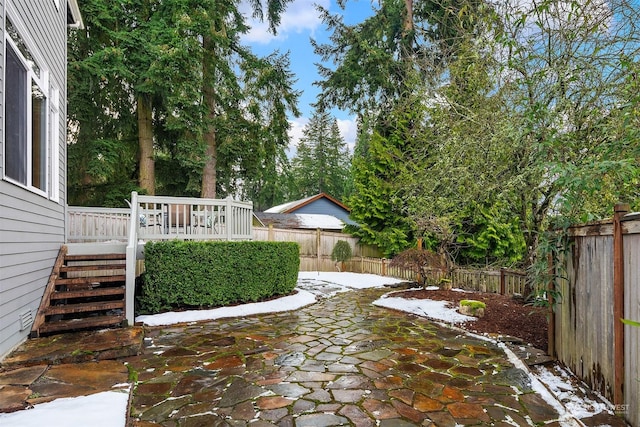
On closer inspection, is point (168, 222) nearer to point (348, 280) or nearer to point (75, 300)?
point (75, 300)

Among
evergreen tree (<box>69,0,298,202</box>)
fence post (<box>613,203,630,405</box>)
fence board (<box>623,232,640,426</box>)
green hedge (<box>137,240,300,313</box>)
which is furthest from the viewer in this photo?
evergreen tree (<box>69,0,298,202</box>)

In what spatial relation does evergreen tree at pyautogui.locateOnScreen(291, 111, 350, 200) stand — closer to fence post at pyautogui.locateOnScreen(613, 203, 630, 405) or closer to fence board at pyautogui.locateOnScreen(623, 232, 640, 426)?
fence post at pyautogui.locateOnScreen(613, 203, 630, 405)

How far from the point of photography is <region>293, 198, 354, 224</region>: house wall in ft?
71.9

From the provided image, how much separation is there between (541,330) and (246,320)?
4.39m

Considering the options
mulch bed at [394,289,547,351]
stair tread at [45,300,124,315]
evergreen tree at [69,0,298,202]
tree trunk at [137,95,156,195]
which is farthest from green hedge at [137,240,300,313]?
tree trunk at [137,95,156,195]

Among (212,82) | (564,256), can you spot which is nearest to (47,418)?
(564,256)

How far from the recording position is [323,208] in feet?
74.0

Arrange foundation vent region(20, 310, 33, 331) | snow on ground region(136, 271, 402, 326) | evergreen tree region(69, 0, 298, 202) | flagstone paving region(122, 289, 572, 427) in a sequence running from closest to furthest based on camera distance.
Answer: flagstone paving region(122, 289, 572, 427) < foundation vent region(20, 310, 33, 331) < snow on ground region(136, 271, 402, 326) < evergreen tree region(69, 0, 298, 202)

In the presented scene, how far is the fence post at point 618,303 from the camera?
2502 millimetres

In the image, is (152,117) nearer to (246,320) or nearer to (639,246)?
(246,320)

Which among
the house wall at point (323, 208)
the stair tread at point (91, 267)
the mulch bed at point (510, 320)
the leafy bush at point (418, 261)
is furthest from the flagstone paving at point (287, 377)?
the house wall at point (323, 208)

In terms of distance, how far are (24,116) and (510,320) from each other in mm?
7068

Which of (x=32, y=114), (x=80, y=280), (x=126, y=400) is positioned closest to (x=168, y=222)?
(x=80, y=280)

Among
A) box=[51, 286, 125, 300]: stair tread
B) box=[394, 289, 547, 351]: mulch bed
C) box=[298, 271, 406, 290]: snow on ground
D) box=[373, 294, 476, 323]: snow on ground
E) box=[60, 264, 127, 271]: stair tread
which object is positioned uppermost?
box=[60, 264, 127, 271]: stair tread
